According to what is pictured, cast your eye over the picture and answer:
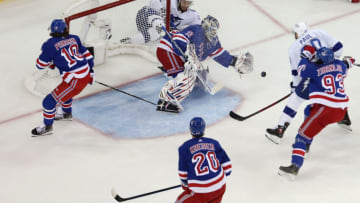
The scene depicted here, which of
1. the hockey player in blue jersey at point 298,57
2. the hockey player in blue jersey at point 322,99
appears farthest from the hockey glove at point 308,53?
the hockey player in blue jersey at point 322,99

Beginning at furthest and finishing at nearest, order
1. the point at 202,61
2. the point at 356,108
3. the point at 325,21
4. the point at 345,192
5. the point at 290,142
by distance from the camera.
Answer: the point at 325,21 → the point at 202,61 → the point at 356,108 → the point at 290,142 → the point at 345,192

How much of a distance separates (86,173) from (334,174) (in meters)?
1.57

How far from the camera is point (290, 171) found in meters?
5.28

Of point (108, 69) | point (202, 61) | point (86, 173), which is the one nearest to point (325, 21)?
point (202, 61)

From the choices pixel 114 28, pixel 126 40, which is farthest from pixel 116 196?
pixel 114 28

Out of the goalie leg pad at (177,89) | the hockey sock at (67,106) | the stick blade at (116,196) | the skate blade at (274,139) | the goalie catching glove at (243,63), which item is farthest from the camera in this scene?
the goalie catching glove at (243,63)

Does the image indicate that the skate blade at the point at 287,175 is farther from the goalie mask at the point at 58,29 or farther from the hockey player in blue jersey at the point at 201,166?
the goalie mask at the point at 58,29

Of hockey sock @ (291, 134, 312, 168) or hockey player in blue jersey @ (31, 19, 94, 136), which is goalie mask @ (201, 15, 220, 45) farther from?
hockey sock @ (291, 134, 312, 168)

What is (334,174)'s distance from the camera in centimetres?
535

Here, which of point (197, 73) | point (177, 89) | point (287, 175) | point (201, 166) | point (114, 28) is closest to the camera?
point (201, 166)

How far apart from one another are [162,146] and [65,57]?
0.89 m

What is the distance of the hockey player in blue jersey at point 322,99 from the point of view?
17.1 ft

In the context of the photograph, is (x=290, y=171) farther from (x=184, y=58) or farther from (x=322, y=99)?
(x=184, y=58)

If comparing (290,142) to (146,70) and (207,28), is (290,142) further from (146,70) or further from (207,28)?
(146,70)
